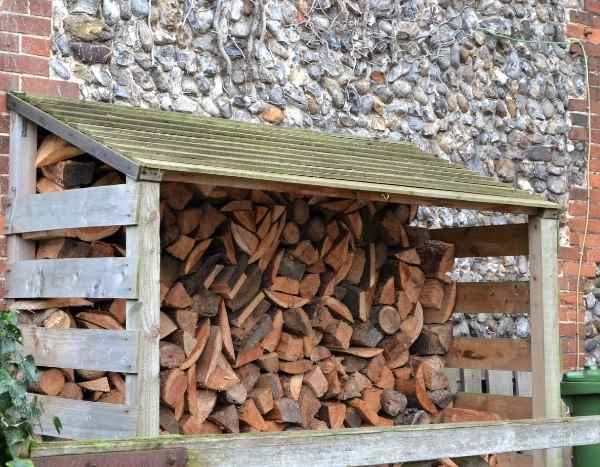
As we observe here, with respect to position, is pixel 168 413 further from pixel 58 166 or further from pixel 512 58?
pixel 512 58

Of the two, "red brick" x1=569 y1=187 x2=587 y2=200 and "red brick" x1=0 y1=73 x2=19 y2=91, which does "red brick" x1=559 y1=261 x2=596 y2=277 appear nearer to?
"red brick" x1=569 y1=187 x2=587 y2=200

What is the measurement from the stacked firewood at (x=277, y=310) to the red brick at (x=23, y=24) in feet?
2.25

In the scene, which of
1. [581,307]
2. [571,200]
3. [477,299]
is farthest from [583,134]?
[477,299]

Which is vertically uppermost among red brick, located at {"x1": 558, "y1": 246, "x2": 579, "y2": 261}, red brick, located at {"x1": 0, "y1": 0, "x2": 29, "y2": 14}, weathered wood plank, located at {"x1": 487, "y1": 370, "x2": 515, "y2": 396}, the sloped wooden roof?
red brick, located at {"x1": 0, "y1": 0, "x2": 29, "y2": 14}

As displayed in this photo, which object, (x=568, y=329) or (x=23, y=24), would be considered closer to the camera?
(x=23, y=24)

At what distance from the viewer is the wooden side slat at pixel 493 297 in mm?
6516

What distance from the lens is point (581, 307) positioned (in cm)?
825

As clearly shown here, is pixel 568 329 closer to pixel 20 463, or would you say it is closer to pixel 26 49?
pixel 26 49

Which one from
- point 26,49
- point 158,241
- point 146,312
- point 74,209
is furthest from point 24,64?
point 146,312

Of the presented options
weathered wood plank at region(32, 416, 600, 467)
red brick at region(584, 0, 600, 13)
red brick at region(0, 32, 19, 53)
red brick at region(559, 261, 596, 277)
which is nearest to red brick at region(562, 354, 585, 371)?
red brick at region(559, 261, 596, 277)

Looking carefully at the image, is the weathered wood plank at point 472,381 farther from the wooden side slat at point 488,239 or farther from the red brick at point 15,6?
the red brick at point 15,6

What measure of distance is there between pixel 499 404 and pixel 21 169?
3028mm

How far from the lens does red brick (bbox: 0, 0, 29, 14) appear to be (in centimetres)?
557

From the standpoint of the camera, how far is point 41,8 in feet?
18.6
